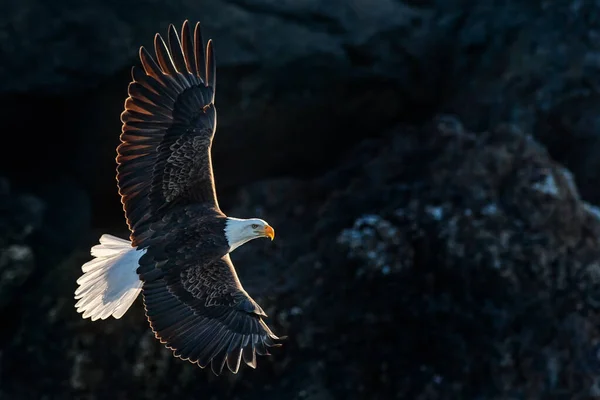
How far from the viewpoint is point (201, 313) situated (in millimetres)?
5984

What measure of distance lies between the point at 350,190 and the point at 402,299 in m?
1.02

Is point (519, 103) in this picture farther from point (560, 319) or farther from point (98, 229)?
point (98, 229)

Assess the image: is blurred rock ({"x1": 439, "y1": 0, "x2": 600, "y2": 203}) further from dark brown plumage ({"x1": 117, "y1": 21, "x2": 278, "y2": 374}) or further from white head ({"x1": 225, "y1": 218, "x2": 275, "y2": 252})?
dark brown plumage ({"x1": 117, "y1": 21, "x2": 278, "y2": 374})

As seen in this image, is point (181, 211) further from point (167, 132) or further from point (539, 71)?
point (539, 71)

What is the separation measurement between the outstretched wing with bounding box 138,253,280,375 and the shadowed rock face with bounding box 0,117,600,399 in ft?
5.11

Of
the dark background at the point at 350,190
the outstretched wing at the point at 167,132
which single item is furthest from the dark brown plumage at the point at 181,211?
the dark background at the point at 350,190

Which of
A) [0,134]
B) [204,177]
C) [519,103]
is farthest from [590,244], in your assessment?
[0,134]

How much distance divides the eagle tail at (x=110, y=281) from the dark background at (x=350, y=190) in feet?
4.77

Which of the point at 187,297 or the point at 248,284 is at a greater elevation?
the point at 187,297

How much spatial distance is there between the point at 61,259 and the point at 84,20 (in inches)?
70.0

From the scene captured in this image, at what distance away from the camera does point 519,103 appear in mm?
8438

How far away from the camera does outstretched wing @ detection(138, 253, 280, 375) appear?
5.88 metres

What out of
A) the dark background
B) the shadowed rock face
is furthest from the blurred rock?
the shadowed rock face

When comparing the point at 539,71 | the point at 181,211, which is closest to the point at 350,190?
→ the point at 539,71
